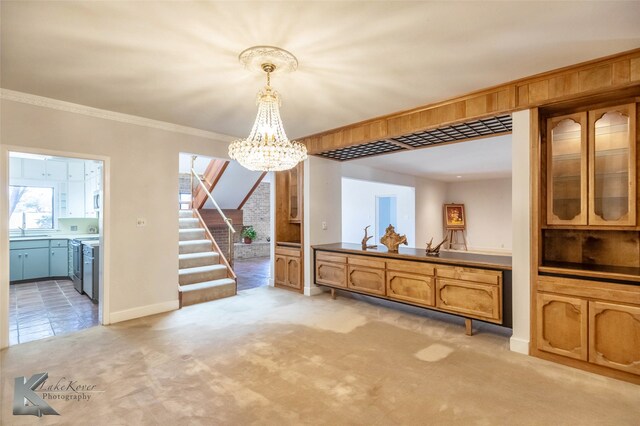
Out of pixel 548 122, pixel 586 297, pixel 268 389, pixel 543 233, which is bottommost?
pixel 268 389

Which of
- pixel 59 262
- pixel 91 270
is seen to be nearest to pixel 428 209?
pixel 91 270

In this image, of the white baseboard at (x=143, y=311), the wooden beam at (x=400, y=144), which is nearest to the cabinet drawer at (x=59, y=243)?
the white baseboard at (x=143, y=311)

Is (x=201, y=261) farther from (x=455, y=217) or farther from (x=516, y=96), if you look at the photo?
(x=455, y=217)

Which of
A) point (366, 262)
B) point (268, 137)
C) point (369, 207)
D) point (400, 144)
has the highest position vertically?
point (400, 144)

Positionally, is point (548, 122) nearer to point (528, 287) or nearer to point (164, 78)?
point (528, 287)

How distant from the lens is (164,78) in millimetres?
2926

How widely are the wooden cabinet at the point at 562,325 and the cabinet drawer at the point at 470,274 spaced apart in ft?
1.38

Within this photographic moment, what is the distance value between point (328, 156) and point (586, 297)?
3960 millimetres

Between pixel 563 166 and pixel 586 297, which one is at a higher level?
pixel 563 166

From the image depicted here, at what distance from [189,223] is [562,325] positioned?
19.8 feet

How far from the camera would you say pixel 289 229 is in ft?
19.6

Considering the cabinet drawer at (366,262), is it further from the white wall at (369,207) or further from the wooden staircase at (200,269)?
the white wall at (369,207)

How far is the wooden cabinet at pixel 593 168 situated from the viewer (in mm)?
2729

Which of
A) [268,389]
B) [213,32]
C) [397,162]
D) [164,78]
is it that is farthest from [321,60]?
[397,162]
